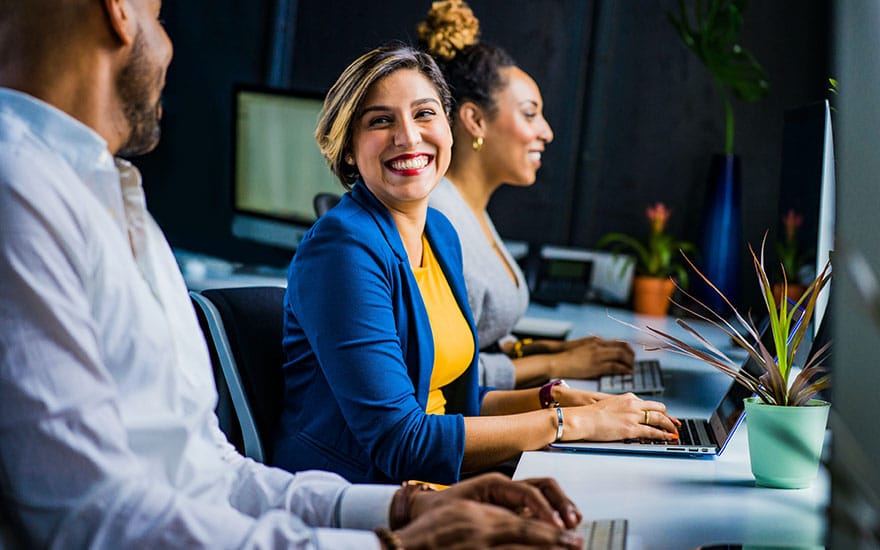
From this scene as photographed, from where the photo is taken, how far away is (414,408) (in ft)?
5.00

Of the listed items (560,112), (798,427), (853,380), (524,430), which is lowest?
(524,430)

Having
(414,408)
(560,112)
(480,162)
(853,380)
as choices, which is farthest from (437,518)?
(560,112)

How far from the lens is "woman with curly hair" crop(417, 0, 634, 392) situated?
7.66ft

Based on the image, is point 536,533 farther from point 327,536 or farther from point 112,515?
point 112,515

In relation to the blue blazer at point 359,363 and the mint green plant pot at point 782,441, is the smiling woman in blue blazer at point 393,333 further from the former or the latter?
the mint green plant pot at point 782,441

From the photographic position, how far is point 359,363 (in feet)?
4.91

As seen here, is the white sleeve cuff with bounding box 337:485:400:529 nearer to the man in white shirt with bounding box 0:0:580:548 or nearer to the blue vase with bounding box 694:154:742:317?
the man in white shirt with bounding box 0:0:580:548

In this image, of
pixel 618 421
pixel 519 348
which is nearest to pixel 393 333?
pixel 618 421

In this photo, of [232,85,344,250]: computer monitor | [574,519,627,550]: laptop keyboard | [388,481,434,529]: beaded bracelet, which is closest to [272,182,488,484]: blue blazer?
[388,481,434,529]: beaded bracelet

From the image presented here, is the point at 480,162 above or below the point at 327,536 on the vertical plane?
above

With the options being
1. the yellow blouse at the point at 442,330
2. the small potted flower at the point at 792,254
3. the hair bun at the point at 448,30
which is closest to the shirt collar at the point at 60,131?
the yellow blouse at the point at 442,330

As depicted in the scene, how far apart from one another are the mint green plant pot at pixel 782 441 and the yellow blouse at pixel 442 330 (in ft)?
1.94

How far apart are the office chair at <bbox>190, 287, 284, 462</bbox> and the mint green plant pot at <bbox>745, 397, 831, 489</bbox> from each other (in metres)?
Result: 0.78

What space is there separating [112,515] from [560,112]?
9.70 feet
